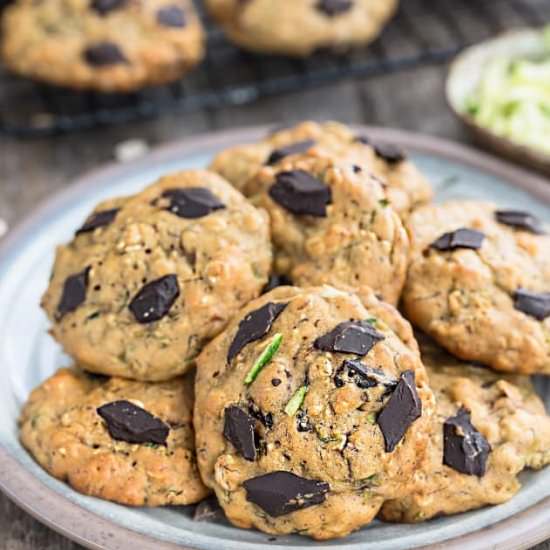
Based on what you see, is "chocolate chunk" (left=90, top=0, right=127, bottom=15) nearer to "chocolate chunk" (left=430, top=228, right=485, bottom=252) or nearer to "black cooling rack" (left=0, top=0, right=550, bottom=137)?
"black cooling rack" (left=0, top=0, right=550, bottom=137)

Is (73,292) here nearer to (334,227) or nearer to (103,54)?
(334,227)

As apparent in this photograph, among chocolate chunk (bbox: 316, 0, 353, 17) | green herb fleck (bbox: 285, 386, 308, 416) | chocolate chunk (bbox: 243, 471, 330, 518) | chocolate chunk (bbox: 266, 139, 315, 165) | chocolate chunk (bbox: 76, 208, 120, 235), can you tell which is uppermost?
chocolate chunk (bbox: 76, 208, 120, 235)

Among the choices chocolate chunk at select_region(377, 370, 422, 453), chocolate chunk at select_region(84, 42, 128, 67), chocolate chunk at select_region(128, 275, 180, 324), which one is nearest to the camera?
chocolate chunk at select_region(377, 370, 422, 453)

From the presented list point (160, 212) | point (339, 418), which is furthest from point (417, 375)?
point (160, 212)

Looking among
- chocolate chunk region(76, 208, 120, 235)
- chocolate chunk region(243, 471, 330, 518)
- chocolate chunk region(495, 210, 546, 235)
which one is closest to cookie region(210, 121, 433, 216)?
chocolate chunk region(495, 210, 546, 235)

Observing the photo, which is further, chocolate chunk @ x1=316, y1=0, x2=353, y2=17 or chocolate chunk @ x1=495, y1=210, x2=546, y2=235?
chocolate chunk @ x1=316, y1=0, x2=353, y2=17

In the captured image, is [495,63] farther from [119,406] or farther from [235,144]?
[119,406]

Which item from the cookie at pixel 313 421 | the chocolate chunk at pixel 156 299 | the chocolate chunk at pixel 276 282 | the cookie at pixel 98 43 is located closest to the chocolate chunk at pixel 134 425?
the cookie at pixel 313 421
